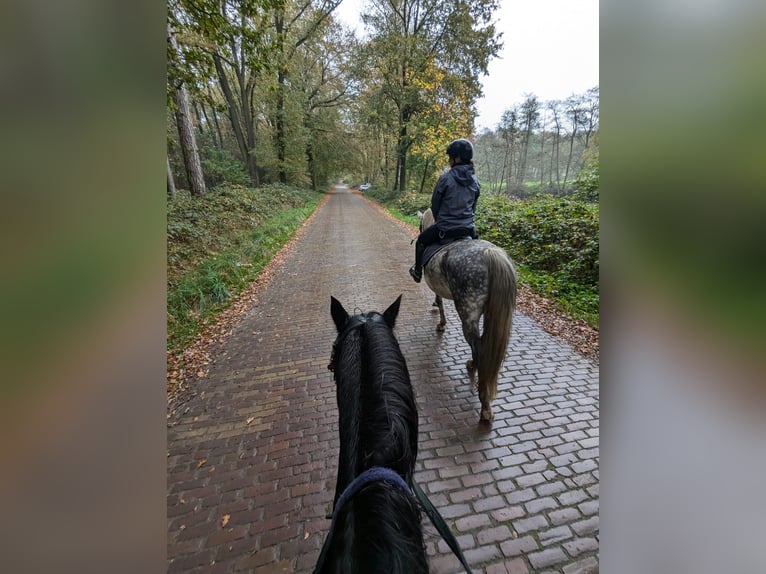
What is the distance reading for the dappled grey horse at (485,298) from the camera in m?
3.54

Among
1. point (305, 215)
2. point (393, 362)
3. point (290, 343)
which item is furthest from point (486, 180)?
point (393, 362)

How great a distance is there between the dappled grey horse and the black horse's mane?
58.5 inches

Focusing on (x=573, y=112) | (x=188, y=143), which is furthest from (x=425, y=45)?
(x=188, y=143)

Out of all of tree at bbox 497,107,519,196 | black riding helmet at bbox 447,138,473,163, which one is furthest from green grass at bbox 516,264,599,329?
tree at bbox 497,107,519,196

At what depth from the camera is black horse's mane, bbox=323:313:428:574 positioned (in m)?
1.20

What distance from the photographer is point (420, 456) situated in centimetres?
316

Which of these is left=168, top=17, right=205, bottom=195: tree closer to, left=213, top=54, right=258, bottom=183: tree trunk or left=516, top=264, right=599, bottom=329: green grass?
left=213, top=54, right=258, bottom=183: tree trunk

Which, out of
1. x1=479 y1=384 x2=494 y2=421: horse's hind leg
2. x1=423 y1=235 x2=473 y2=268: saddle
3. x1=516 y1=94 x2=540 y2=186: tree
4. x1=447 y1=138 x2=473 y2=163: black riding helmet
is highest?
x1=516 y1=94 x2=540 y2=186: tree

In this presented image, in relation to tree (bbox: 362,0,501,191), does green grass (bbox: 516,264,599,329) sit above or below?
below

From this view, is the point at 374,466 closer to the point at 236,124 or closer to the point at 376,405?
the point at 376,405
